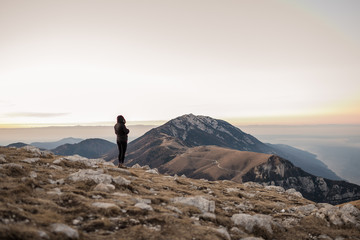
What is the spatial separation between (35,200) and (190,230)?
24.7 feet

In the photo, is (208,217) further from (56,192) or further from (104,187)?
(56,192)

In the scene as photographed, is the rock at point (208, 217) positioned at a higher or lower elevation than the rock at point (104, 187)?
lower

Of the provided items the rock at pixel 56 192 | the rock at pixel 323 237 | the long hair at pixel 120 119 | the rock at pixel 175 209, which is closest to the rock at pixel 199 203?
the rock at pixel 175 209

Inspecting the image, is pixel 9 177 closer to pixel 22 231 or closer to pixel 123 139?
pixel 22 231

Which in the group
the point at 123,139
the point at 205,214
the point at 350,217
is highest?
the point at 123,139

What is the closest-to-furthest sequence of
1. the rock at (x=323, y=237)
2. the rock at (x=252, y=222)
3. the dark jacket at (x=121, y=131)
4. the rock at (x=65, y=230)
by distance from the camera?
the rock at (x=65, y=230)
the rock at (x=252, y=222)
the rock at (x=323, y=237)
the dark jacket at (x=121, y=131)

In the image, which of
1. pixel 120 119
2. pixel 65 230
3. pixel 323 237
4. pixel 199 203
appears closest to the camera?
pixel 65 230

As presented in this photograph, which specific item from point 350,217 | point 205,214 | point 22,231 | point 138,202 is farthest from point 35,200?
point 350,217

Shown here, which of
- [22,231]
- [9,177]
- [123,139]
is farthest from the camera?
[123,139]

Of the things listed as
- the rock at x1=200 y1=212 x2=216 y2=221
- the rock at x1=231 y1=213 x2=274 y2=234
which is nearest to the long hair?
the rock at x1=200 y1=212 x2=216 y2=221

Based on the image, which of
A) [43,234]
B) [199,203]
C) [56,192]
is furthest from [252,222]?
[56,192]

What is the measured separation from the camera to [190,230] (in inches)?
387

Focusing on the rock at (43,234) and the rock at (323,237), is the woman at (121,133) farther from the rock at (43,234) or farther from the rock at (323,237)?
the rock at (323,237)

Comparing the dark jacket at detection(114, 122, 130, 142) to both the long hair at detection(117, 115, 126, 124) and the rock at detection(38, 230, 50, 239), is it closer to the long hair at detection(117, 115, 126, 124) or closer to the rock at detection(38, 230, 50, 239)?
the long hair at detection(117, 115, 126, 124)
